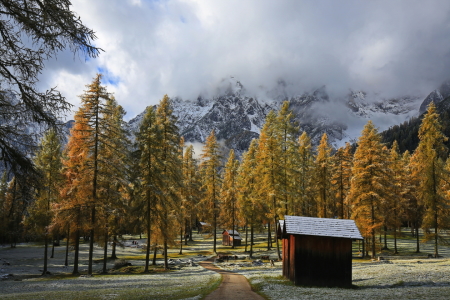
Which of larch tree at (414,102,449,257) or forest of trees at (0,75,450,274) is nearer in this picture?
forest of trees at (0,75,450,274)

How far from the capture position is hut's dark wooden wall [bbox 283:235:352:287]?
21422 mm

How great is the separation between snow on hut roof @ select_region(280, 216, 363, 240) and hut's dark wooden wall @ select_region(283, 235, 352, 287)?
0.50 metres

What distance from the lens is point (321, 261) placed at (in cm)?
2178

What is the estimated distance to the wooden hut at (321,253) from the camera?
843 inches

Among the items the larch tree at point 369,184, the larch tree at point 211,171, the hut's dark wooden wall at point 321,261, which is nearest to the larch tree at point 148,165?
the hut's dark wooden wall at point 321,261

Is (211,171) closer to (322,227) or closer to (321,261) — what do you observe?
(322,227)

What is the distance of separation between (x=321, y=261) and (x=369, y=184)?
17869 mm

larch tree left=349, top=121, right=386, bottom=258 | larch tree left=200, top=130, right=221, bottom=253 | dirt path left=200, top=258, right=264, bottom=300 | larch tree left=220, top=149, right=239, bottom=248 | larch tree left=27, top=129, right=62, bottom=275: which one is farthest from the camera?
larch tree left=220, top=149, right=239, bottom=248

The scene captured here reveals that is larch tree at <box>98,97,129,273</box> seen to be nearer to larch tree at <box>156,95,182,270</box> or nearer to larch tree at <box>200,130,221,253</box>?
larch tree at <box>156,95,182,270</box>

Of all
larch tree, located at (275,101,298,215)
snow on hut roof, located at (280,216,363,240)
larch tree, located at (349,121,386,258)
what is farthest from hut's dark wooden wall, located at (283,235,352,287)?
larch tree, located at (349,121,386,258)

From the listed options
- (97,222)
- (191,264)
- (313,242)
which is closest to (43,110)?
(313,242)

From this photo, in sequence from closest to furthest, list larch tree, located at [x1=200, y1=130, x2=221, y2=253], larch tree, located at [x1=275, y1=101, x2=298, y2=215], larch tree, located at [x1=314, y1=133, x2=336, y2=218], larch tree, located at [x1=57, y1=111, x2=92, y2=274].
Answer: larch tree, located at [x1=57, y1=111, x2=92, y2=274]
larch tree, located at [x1=275, y1=101, x2=298, y2=215]
larch tree, located at [x1=314, y1=133, x2=336, y2=218]
larch tree, located at [x1=200, y1=130, x2=221, y2=253]

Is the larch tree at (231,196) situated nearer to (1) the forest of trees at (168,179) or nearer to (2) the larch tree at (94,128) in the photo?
(1) the forest of trees at (168,179)

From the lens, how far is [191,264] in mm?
35031
